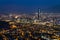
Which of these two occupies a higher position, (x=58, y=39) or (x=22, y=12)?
(x=22, y=12)

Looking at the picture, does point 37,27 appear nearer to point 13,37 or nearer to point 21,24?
point 21,24

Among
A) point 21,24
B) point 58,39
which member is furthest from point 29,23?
point 58,39

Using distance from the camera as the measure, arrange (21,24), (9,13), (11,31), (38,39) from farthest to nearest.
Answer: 1. (9,13)
2. (21,24)
3. (11,31)
4. (38,39)

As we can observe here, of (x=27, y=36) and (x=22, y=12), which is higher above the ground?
(x=22, y=12)

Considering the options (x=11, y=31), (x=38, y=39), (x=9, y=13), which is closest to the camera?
(x=38, y=39)

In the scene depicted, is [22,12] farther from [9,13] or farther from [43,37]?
[43,37]

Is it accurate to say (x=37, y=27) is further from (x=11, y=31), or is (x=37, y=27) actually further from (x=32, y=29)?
(x=11, y=31)

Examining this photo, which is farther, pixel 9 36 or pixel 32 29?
pixel 32 29

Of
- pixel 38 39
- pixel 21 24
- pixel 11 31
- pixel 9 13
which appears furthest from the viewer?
pixel 9 13

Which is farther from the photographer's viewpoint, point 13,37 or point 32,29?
point 32,29

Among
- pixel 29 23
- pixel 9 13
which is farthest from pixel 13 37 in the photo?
pixel 9 13
